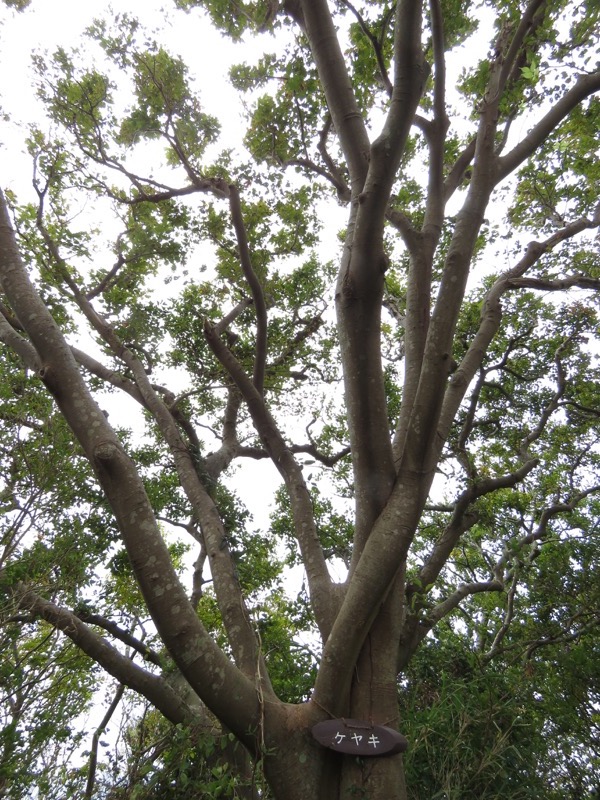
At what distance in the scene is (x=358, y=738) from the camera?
232cm

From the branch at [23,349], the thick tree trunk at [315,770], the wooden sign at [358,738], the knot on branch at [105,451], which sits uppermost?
the branch at [23,349]

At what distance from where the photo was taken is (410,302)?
3688mm

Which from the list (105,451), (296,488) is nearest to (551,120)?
(296,488)

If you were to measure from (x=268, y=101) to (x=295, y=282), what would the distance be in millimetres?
2595

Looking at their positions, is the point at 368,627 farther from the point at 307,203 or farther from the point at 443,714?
the point at 307,203

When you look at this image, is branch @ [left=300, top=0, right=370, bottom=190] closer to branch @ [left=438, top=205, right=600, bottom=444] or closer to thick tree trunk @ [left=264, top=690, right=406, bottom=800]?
branch @ [left=438, top=205, right=600, bottom=444]

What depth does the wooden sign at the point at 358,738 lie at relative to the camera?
2.27 meters

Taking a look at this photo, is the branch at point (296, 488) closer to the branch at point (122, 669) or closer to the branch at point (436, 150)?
the branch at point (122, 669)

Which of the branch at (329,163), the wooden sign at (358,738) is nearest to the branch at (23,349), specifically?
the wooden sign at (358,738)

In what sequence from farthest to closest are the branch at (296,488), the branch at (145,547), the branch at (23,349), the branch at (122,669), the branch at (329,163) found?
the branch at (329,163) → the branch at (296,488) → the branch at (122,669) → the branch at (23,349) → the branch at (145,547)

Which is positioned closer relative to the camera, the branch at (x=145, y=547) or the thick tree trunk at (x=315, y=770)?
the branch at (x=145, y=547)

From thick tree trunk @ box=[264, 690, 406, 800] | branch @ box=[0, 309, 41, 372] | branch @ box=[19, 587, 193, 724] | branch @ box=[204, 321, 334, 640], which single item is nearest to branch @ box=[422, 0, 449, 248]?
branch @ box=[204, 321, 334, 640]

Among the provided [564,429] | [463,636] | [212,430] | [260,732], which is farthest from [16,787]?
[564,429]

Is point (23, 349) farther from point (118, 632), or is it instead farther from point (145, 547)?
point (118, 632)
